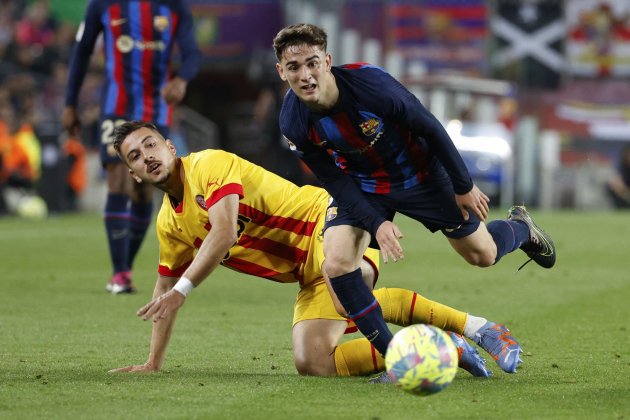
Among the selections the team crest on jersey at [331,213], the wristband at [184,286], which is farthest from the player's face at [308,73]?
the wristband at [184,286]

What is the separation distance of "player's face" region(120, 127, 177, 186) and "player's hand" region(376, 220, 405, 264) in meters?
0.99

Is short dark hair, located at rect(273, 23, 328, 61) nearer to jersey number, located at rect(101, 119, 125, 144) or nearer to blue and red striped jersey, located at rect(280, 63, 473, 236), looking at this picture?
blue and red striped jersey, located at rect(280, 63, 473, 236)

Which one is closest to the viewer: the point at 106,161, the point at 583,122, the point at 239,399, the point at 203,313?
the point at 239,399

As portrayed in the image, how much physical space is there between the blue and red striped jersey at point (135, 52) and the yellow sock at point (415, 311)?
13.3 feet

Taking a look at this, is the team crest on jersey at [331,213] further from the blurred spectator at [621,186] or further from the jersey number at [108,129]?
the blurred spectator at [621,186]

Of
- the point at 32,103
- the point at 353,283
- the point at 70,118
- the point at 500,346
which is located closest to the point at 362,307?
the point at 353,283

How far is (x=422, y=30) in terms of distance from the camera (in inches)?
1032

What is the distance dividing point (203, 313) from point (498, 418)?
12.6ft

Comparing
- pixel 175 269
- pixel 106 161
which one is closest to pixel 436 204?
pixel 175 269

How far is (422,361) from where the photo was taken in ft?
15.8

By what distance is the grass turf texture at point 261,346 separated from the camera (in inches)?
192

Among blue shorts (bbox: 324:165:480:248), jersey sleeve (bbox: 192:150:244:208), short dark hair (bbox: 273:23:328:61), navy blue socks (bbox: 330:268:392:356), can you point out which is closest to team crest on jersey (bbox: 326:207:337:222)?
blue shorts (bbox: 324:165:480:248)

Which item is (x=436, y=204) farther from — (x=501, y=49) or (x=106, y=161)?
(x=501, y=49)

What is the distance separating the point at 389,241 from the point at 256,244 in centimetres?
96
